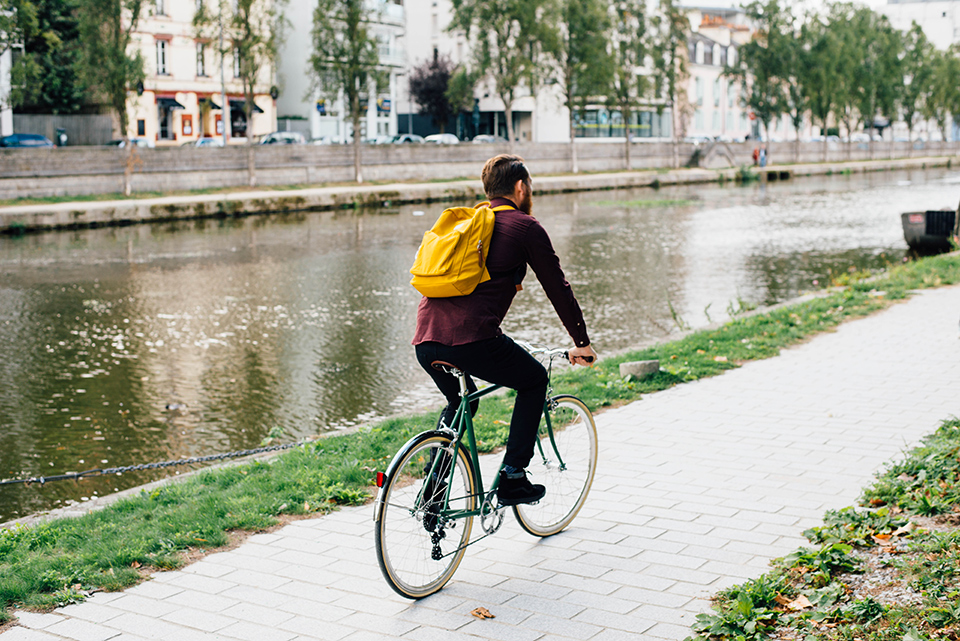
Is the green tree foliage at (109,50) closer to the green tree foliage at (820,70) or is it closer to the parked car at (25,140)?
the parked car at (25,140)

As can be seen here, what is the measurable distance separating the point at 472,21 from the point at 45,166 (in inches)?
1082

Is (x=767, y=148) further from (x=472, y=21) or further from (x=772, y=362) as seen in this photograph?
(x=772, y=362)

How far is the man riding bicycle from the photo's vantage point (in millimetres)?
4293

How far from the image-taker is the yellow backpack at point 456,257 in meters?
4.23

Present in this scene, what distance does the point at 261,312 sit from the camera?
14.9 metres

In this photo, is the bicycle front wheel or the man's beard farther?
the bicycle front wheel

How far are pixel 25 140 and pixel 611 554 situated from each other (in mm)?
46727

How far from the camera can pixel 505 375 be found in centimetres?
446

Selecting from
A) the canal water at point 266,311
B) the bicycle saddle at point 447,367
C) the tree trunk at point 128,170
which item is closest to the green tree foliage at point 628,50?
the canal water at point 266,311

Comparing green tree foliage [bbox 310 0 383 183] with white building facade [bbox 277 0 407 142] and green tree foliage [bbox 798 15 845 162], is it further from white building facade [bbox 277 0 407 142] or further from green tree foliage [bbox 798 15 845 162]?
green tree foliage [bbox 798 15 845 162]

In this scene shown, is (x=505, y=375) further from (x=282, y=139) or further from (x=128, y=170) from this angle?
(x=282, y=139)

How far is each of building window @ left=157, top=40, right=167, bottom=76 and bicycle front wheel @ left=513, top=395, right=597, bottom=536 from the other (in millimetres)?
54860

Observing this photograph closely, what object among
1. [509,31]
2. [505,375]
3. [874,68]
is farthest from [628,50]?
[505,375]

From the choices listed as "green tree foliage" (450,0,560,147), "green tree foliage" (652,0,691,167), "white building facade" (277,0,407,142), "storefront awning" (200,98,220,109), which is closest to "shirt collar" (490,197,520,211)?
"green tree foliage" (450,0,560,147)
